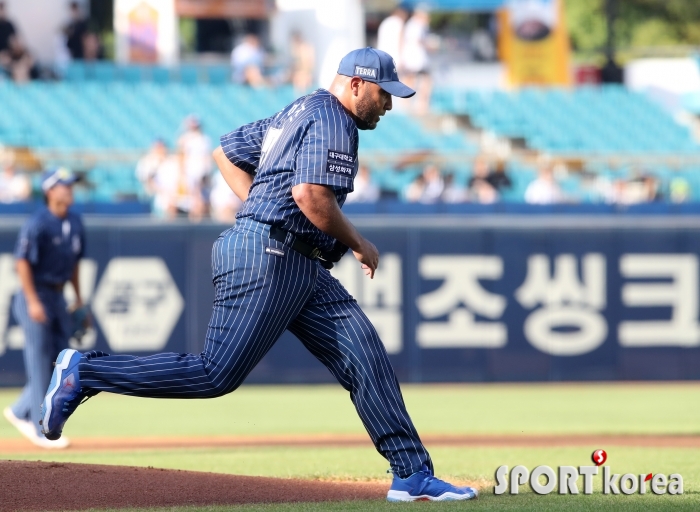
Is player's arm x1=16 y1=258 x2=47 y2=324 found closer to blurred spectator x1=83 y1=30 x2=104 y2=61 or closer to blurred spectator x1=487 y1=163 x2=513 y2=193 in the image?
blurred spectator x1=487 y1=163 x2=513 y2=193

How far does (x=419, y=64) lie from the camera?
20.3m

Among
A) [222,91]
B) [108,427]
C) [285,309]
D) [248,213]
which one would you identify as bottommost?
[108,427]

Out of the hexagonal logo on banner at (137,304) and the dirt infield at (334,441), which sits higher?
the hexagonal logo on banner at (137,304)

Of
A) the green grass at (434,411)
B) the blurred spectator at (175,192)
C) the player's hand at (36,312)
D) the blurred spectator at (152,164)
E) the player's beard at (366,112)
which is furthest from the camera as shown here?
the blurred spectator at (152,164)

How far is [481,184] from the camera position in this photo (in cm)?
1666

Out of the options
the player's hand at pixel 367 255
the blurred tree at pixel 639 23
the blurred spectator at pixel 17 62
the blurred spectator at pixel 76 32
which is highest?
the blurred tree at pixel 639 23

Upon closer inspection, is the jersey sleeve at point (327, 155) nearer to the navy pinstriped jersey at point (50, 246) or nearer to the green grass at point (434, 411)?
the navy pinstriped jersey at point (50, 246)

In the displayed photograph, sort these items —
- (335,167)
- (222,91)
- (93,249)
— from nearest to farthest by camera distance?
(335,167)
(93,249)
(222,91)

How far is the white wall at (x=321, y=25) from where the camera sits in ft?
76.5

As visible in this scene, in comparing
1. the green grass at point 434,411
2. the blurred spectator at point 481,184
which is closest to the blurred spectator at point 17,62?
the blurred spectator at point 481,184

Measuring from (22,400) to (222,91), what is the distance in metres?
11.9

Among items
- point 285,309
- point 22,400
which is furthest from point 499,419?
point 285,309

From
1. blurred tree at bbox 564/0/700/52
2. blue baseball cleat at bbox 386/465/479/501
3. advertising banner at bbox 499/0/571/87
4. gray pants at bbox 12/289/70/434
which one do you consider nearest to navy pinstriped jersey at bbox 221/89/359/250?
blue baseball cleat at bbox 386/465/479/501

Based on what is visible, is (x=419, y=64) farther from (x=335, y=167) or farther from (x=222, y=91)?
(x=335, y=167)
